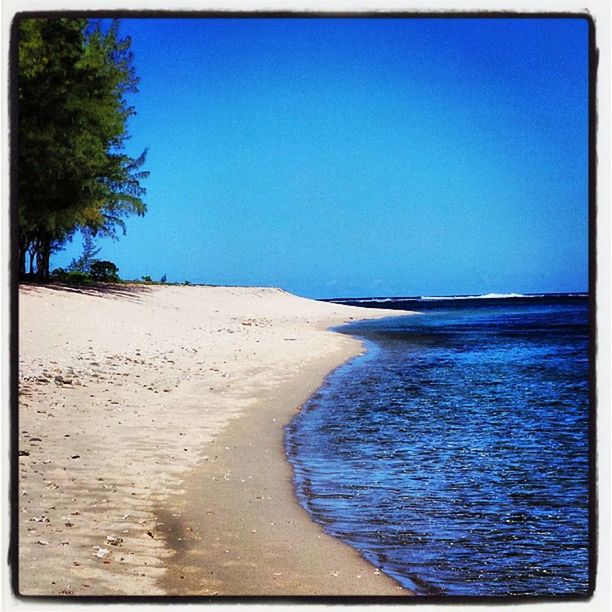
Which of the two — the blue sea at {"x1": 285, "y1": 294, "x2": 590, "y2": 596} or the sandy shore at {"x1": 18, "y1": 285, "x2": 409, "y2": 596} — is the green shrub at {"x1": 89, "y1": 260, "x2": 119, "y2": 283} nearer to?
the sandy shore at {"x1": 18, "y1": 285, "x2": 409, "y2": 596}

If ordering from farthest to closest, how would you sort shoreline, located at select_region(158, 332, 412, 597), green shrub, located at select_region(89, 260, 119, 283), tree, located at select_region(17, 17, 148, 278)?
green shrub, located at select_region(89, 260, 119, 283), tree, located at select_region(17, 17, 148, 278), shoreline, located at select_region(158, 332, 412, 597)

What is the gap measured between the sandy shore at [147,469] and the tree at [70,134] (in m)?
0.49

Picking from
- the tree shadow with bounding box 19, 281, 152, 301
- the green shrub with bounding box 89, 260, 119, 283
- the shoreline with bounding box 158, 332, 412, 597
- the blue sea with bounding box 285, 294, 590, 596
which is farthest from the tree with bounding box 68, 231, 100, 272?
the blue sea with bounding box 285, 294, 590, 596

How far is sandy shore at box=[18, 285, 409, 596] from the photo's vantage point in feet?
11.6

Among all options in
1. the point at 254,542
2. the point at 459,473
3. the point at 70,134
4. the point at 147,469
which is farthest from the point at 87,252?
the point at 459,473

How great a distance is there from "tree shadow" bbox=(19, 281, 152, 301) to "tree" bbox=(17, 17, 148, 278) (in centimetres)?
14

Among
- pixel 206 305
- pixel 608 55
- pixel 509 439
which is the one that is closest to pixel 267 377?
pixel 206 305

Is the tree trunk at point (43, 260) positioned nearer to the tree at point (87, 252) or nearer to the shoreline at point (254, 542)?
the tree at point (87, 252)

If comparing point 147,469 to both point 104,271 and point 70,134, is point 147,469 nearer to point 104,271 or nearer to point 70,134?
point 104,271

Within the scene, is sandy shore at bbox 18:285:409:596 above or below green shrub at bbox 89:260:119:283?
below

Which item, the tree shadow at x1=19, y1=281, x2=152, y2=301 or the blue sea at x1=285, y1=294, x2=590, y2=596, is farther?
the tree shadow at x1=19, y1=281, x2=152, y2=301

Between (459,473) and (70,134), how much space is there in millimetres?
3604

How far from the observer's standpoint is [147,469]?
15.5 ft

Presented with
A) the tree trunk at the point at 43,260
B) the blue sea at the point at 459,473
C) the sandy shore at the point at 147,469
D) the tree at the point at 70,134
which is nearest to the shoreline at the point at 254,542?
the sandy shore at the point at 147,469
